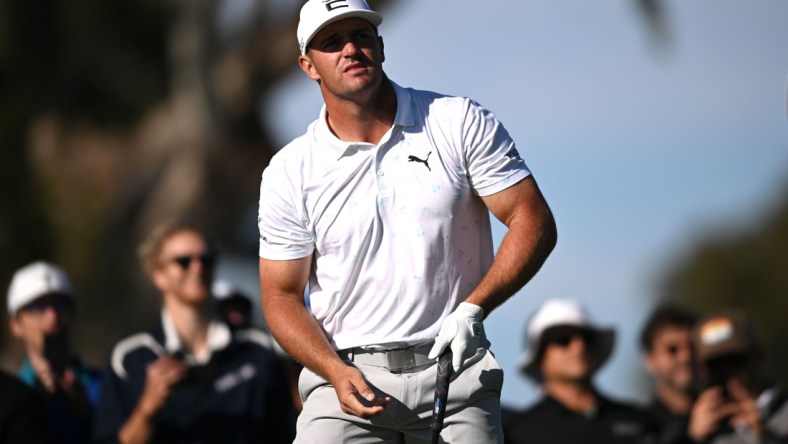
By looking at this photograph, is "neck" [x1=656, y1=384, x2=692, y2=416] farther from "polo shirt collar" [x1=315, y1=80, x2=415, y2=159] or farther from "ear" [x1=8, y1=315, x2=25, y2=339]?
"ear" [x1=8, y1=315, x2=25, y2=339]

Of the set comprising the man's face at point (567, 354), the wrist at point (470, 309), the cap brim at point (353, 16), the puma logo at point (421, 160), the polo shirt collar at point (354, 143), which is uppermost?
the cap brim at point (353, 16)

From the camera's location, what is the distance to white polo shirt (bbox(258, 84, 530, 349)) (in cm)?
632

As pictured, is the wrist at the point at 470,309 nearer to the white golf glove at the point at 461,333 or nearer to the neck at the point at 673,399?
the white golf glove at the point at 461,333

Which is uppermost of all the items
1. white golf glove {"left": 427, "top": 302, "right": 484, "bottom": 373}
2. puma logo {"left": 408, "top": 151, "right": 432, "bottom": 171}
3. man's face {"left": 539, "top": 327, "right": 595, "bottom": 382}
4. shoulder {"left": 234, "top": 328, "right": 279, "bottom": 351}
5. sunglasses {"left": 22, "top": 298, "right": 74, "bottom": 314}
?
puma logo {"left": 408, "top": 151, "right": 432, "bottom": 171}

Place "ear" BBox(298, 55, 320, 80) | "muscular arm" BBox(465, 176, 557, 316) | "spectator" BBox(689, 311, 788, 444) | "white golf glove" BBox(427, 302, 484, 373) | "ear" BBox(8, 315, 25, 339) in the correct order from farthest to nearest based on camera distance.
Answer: "ear" BBox(8, 315, 25, 339) → "spectator" BBox(689, 311, 788, 444) → "ear" BBox(298, 55, 320, 80) → "muscular arm" BBox(465, 176, 557, 316) → "white golf glove" BBox(427, 302, 484, 373)

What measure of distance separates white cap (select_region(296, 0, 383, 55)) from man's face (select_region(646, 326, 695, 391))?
151 inches

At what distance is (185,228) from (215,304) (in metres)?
0.46

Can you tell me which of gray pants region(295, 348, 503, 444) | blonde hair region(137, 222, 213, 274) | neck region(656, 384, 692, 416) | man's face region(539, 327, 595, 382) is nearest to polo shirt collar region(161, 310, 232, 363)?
blonde hair region(137, 222, 213, 274)

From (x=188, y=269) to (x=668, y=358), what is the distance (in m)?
2.84

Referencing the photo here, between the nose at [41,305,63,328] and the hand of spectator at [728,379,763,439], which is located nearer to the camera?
→ the hand of spectator at [728,379,763,439]

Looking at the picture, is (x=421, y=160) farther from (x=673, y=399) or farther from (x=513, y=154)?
(x=673, y=399)

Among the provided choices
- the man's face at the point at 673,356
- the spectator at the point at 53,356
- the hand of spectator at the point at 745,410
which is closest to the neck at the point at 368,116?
the hand of spectator at the point at 745,410

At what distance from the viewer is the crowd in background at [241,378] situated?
8.65m

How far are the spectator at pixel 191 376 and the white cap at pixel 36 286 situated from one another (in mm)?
623
